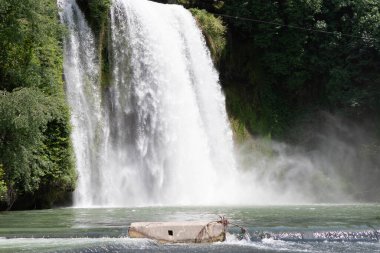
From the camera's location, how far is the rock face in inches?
462

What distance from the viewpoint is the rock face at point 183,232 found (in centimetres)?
1173

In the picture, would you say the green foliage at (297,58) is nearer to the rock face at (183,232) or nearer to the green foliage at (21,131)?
the green foliage at (21,131)

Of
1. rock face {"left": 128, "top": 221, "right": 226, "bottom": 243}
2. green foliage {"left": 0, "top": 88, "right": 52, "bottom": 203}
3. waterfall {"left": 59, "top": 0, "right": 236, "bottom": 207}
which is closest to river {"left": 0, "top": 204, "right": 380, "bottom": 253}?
rock face {"left": 128, "top": 221, "right": 226, "bottom": 243}

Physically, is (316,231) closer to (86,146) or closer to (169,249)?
(169,249)

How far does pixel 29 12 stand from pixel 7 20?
77 cm

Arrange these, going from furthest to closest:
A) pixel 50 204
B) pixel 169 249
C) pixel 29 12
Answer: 1. pixel 50 204
2. pixel 29 12
3. pixel 169 249

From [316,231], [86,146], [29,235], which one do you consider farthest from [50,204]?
[316,231]

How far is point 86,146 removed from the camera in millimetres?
24453

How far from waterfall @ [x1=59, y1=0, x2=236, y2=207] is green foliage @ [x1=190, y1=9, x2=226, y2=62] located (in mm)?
1980

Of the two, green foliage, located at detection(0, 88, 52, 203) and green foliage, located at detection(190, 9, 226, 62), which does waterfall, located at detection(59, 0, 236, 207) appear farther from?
green foliage, located at detection(0, 88, 52, 203)

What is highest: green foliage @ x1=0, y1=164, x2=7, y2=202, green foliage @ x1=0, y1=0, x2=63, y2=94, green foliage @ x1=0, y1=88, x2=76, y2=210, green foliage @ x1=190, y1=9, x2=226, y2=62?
green foliage @ x1=190, y1=9, x2=226, y2=62

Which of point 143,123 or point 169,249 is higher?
point 143,123

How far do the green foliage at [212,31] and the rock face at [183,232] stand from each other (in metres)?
21.1

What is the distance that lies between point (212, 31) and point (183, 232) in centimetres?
2204
